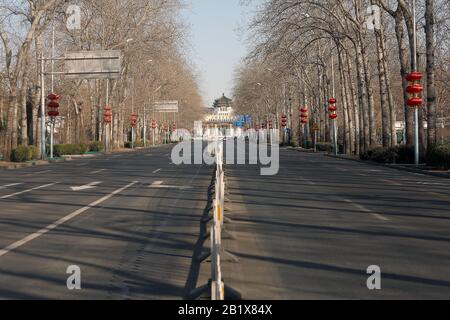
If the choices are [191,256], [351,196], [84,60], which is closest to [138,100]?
[84,60]

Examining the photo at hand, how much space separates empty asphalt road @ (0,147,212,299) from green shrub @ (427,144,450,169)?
47.5ft

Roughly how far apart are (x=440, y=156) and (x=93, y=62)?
86.5 feet

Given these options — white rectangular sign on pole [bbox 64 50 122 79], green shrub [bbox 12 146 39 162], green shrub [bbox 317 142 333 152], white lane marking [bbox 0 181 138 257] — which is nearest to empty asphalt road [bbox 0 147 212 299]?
white lane marking [bbox 0 181 138 257]

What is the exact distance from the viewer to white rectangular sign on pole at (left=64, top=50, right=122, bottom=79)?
49.4 meters

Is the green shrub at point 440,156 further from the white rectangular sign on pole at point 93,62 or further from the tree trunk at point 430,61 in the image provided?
the white rectangular sign on pole at point 93,62

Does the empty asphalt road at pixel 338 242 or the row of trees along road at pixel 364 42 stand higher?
the row of trees along road at pixel 364 42

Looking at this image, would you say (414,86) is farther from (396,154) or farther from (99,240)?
(99,240)

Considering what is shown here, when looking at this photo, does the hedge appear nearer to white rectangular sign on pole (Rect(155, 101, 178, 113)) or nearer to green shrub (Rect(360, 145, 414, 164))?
green shrub (Rect(360, 145, 414, 164))

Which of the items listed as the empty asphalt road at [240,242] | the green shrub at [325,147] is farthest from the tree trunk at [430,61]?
the green shrub at [325,147]

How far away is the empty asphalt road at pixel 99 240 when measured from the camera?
8633 mm

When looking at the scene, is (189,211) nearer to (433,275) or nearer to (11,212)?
(11,212)

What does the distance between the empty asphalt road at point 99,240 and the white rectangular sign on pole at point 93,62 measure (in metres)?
26.8
